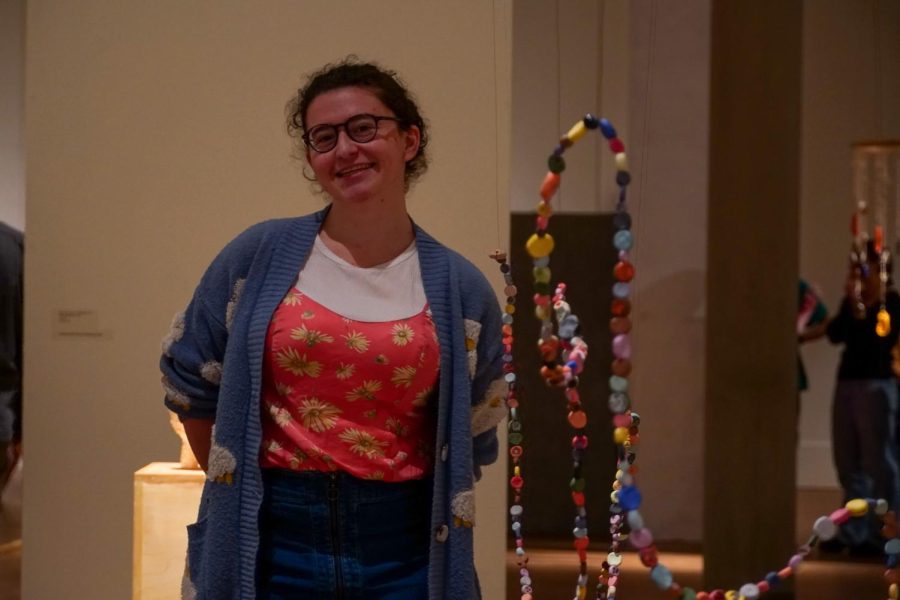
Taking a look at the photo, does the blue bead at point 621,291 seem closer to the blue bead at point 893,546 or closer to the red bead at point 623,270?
the red bead at point 623,270

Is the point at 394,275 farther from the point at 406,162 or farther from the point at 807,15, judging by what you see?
the point at 807,15

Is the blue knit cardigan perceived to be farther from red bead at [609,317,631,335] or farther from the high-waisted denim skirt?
red bead at [609,317,631,335]

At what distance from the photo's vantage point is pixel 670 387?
133 inches

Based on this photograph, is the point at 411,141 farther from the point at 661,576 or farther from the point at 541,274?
the point at 661,576

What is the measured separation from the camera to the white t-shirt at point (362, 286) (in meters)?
1.71

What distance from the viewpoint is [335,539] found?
64.5 inches

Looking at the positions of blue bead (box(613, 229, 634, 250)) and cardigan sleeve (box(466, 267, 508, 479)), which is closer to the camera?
blue bead (box(613, 229, 634, 250))

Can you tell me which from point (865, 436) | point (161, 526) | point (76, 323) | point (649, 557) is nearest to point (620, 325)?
point (649, 557)

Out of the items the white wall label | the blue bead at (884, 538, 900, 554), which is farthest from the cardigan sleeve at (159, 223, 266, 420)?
the white wall label

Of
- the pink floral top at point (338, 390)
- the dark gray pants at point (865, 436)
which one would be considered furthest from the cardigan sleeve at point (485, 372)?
the dark gray pants at point (865, 436)

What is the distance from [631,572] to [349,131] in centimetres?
196

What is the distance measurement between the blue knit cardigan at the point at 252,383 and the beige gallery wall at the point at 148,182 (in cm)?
130

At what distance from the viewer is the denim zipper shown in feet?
5.37

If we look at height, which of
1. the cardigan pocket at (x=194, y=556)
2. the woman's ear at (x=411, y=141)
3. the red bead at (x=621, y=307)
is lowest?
the cardigan pocket at (x=194, y=556)
